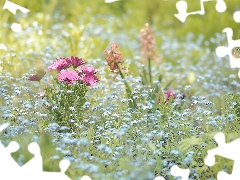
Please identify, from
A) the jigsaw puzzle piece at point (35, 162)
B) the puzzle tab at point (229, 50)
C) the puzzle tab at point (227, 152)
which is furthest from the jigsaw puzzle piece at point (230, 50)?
the jigsaw puzzle piece at point (35, 162)

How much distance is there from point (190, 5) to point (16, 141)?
6.64 m

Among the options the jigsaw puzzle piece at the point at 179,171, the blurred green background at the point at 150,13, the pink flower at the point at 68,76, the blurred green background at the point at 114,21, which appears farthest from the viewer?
the blurred green background at the point at 150,13

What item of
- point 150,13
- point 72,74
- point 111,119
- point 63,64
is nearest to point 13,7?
point 63,64

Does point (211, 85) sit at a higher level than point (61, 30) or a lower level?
lower

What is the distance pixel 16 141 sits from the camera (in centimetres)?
379

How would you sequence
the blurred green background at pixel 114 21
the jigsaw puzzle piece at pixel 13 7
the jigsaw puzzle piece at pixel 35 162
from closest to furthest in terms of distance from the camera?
the jigsaw puzzle piece at pixel 35 162 < the jigsaw puzzle piece at pixel 13 7 < the blurred green background at pixel 114 21

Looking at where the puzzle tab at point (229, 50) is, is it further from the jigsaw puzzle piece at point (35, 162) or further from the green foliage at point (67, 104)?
the jigsaw puzzle piece at point (35, 162)

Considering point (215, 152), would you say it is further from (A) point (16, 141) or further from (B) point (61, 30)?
(B) point (61, 30)

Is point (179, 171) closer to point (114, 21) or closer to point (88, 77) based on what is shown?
point (88, 77)

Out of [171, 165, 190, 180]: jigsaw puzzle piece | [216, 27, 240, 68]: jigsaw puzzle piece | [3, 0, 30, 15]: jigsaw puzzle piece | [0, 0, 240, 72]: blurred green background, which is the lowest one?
[171, 165, 190, 180]: jigsaw puzzle piece

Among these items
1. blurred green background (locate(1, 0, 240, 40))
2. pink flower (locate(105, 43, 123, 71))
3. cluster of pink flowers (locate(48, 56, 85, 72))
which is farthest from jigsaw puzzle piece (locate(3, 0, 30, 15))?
blurred green background (locate(1, 0, 240, 40))

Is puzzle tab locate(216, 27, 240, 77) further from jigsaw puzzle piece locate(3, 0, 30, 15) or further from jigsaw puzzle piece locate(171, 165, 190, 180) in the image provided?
jigsaw puzzle piece locate(3, 0, 30, 15)

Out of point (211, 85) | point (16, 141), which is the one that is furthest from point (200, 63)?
point (16, 141)

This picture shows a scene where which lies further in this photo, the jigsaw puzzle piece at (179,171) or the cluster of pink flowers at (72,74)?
the cluster of pink flowers at (72,74)
